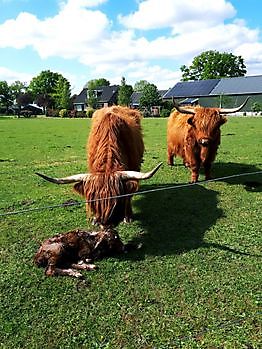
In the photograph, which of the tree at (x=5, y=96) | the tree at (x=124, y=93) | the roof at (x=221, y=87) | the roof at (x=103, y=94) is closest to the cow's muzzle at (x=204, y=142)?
the tree at (x=124, y=93)

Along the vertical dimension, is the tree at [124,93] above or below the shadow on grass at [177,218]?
above

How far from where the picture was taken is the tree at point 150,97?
2687 inches

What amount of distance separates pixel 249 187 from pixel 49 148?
1012cm

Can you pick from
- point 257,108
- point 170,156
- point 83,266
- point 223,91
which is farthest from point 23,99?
point 83,266

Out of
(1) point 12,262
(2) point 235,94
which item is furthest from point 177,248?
(2) point 235,94

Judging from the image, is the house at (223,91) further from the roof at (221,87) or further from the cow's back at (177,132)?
the cow's back at (177,132)

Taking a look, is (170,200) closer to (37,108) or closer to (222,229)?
(222,229)

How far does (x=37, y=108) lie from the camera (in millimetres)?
102375

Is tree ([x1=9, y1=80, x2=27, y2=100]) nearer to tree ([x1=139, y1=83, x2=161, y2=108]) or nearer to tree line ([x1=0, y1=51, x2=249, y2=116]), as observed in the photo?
tree line ([x1=0, y1=51, x2=249, y2=116])

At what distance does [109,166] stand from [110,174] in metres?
0.33

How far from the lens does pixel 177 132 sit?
10.3m

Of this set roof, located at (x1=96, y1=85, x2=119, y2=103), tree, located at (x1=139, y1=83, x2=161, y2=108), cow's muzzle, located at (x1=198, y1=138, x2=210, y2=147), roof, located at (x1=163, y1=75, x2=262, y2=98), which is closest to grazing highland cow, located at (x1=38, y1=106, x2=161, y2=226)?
cow's muzzle, located at (x1=198, y1=138, x2=210, y2=147)

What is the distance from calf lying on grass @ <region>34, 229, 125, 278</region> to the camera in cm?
472

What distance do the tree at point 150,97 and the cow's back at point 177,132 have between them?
2285 inches
